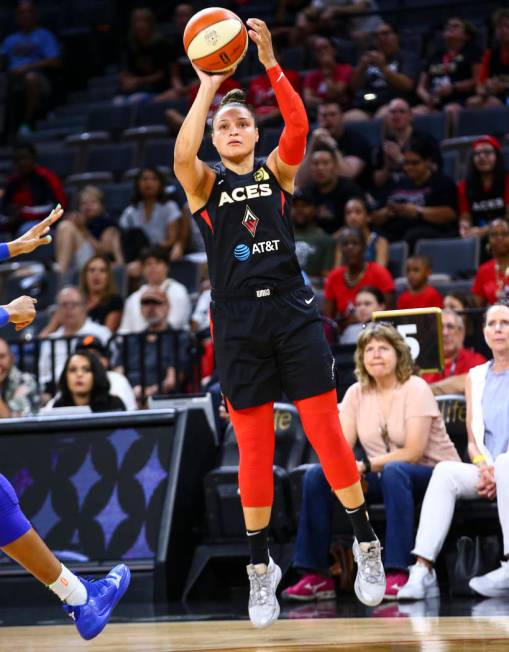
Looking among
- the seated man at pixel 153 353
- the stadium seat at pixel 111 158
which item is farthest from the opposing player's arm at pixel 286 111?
the stadium seat at pixel 111 158

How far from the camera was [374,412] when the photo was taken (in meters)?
6.44

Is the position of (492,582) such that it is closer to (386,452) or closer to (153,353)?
(386,452)

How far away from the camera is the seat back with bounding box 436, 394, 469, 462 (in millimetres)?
6812

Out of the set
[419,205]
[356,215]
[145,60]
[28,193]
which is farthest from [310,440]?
[145,60]

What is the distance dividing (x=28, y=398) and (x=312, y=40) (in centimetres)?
555

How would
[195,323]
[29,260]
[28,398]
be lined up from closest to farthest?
[28,398], [195,323], [29,260]

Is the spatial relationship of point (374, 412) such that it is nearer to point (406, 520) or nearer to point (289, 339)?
point (406, 520)

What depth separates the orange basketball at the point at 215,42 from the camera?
450 centimetres

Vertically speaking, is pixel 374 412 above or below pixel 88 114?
below

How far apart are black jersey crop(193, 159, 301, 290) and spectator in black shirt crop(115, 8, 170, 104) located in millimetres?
8690

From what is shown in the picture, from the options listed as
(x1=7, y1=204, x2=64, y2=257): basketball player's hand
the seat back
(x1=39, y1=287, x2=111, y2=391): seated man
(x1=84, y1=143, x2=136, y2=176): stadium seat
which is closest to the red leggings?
(x1=7, y1=204, x2=64, y2=257): basketball player's hand

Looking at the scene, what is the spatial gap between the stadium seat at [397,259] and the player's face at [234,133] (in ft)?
15.1

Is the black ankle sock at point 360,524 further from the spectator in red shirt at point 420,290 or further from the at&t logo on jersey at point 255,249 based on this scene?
the spectator in red shirt at point 420,290

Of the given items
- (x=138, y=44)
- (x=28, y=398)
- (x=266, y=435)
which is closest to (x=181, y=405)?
(x=28, y=398)
